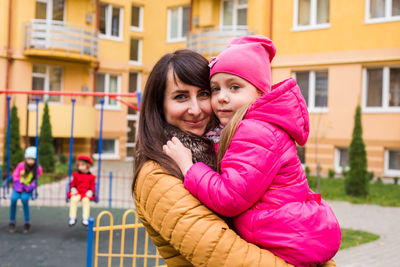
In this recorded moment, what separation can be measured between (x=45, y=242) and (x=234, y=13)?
14185mm

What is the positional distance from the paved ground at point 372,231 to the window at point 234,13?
10491 mm

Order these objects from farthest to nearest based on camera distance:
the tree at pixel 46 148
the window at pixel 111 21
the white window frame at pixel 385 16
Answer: the window at pixel 111 21 < the white window frame at pixel 385 16 < the tree at pixel 46 148

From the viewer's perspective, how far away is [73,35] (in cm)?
1859

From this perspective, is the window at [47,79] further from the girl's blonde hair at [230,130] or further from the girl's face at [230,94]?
the girl's blonde hair at [230,130]

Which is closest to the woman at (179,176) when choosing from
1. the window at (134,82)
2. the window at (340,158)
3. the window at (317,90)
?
the window at (340,158)

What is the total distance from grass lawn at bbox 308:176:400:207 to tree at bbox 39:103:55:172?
8275 millimetres

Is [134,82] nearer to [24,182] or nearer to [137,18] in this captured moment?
[137,18]

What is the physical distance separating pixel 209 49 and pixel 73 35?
5.57 m

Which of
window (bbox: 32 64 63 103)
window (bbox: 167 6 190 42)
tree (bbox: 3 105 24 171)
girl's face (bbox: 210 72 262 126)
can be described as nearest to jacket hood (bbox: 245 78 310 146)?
girl's face (bbox: 210 72 262 126)

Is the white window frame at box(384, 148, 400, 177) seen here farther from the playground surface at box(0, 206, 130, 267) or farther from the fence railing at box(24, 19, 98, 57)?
the fence railing at box(24, 19, 98, 57)

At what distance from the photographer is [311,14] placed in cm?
1638

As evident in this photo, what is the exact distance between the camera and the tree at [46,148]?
14.8 m

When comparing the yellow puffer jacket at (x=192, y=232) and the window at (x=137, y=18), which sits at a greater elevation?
the window at (x=137, y=18)

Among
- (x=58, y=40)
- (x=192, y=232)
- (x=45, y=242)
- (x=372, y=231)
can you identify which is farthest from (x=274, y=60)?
(x=192, y=232)
